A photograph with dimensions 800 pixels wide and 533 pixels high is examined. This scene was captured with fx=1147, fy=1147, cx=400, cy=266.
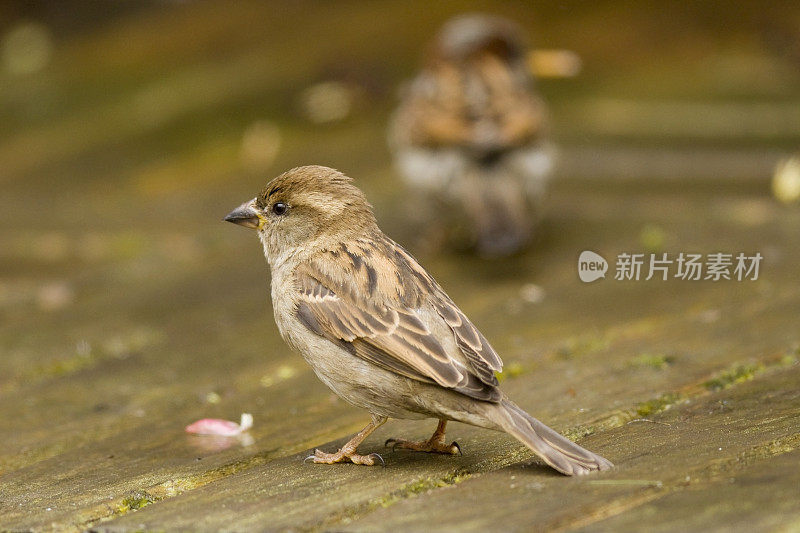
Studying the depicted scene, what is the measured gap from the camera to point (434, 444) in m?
3.31

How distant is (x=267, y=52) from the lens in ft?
29.5

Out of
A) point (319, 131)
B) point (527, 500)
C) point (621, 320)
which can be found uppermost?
point (319, 131)

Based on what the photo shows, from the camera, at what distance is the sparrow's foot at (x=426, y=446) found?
327 cm

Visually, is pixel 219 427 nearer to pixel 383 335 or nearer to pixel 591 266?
pixel 383 335

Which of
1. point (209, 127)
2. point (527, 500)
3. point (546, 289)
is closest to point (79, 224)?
point (209, 127)

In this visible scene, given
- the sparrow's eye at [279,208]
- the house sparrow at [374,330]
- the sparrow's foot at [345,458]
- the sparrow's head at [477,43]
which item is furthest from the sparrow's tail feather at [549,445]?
the sparrow's head at [477,43]

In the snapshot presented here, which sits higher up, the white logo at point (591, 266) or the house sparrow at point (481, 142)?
the house sparrow at point (481, 142)

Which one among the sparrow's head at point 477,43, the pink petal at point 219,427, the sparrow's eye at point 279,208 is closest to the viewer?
the pink petal at point 219,427

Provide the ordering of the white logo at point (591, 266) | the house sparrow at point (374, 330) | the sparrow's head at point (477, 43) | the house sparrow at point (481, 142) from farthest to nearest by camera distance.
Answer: the sparrow's head at point (477, 43), the house sparrow at point (481, 142), the white logo at point (591, 266), the house sparrow at point (374, 330)

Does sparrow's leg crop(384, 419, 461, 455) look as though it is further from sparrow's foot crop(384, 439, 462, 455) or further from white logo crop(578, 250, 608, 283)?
white logo crop(578, 250, 608, 283)

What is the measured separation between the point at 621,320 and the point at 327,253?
143cm

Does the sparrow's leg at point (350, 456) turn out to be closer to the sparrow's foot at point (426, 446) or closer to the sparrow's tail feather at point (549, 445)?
the sparrow's foot at point (426, 446)

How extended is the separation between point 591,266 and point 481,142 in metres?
0.99

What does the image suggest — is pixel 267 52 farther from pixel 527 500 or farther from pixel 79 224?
pixel 527 500
